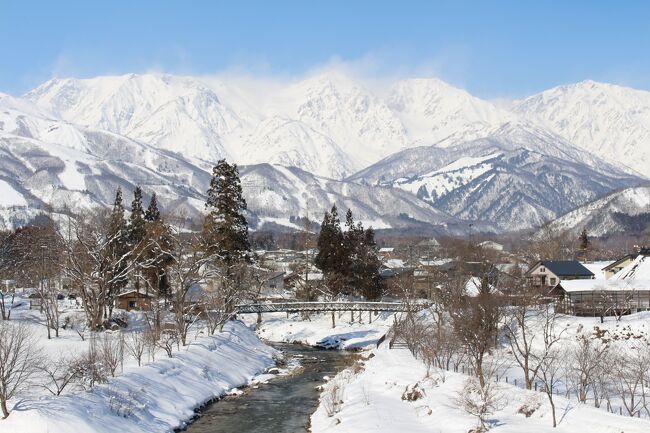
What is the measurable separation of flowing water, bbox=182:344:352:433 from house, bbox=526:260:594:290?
44.8m

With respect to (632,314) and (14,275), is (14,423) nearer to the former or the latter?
(632,314)

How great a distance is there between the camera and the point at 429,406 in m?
38.2

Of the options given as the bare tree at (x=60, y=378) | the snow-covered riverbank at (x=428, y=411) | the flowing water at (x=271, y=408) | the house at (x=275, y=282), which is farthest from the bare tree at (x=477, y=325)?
the house at (x=275, y=282)

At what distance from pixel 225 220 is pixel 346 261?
2697 cm

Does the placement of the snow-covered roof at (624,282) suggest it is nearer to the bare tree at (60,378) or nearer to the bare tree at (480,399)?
the bare tree at (480,399)

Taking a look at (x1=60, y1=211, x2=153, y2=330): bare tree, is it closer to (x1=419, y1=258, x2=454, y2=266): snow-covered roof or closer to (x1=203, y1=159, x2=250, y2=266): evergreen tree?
(x1=203, y1=159, x2=250, y2=266): evergreen tree

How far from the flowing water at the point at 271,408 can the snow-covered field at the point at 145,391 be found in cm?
119

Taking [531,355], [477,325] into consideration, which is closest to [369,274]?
[531,355]

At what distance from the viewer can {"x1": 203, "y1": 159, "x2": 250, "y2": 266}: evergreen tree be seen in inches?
2849

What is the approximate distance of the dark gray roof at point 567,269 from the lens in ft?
311

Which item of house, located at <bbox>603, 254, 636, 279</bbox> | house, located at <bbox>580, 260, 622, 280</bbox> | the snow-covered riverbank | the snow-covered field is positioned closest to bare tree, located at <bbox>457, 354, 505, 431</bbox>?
the snow-covered riverbank

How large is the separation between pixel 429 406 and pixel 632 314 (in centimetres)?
3939

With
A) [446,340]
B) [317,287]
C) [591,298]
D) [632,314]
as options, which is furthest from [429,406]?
[317,287]

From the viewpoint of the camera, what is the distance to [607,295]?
73875mm
